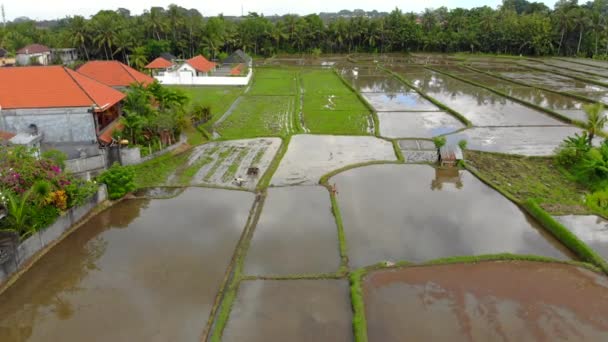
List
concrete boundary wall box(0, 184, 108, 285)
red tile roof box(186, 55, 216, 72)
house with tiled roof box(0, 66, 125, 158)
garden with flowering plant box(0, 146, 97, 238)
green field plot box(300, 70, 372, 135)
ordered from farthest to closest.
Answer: red tile roof box(186, 55, 216, 72), green field plot box(300, 70, 372, 135), house with tiled roof box(0, 66, 125, 158), garden with flowering plant box(0, 146, 97, 238), concrete boundary wall box(0, 184, 108, 285)

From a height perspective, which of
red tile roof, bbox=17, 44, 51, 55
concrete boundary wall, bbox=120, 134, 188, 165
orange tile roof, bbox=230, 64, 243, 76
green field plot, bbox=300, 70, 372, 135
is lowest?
concrete boundary wall, bbox=120, 134, 188, 165

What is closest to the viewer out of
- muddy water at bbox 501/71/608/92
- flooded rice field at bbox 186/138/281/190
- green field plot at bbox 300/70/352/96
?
flooded rice field at bbox 186/138/281/190

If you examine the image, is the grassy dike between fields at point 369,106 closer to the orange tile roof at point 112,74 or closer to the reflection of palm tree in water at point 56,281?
the orange tile roof at point 112,74

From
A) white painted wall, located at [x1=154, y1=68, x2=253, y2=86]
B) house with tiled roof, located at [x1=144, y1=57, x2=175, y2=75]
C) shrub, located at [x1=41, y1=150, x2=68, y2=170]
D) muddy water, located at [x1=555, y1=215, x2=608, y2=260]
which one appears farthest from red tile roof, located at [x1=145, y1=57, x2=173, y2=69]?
muddy water, located at [x1=555, y1=215, x2=608, y2=260]

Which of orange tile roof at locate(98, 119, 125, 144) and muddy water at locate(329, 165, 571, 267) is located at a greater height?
orange tile roof at locate(98, 119, 125, 144)

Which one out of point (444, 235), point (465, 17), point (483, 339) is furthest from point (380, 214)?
point (465, 17)

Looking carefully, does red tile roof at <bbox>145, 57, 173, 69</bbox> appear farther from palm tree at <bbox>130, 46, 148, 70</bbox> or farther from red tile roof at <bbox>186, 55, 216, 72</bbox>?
red tile roof at <bbox>186, 55, 216, 72</bbox>

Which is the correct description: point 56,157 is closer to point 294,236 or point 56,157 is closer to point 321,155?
point 294,236

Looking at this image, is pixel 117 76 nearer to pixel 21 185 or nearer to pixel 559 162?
pixel 21 185
